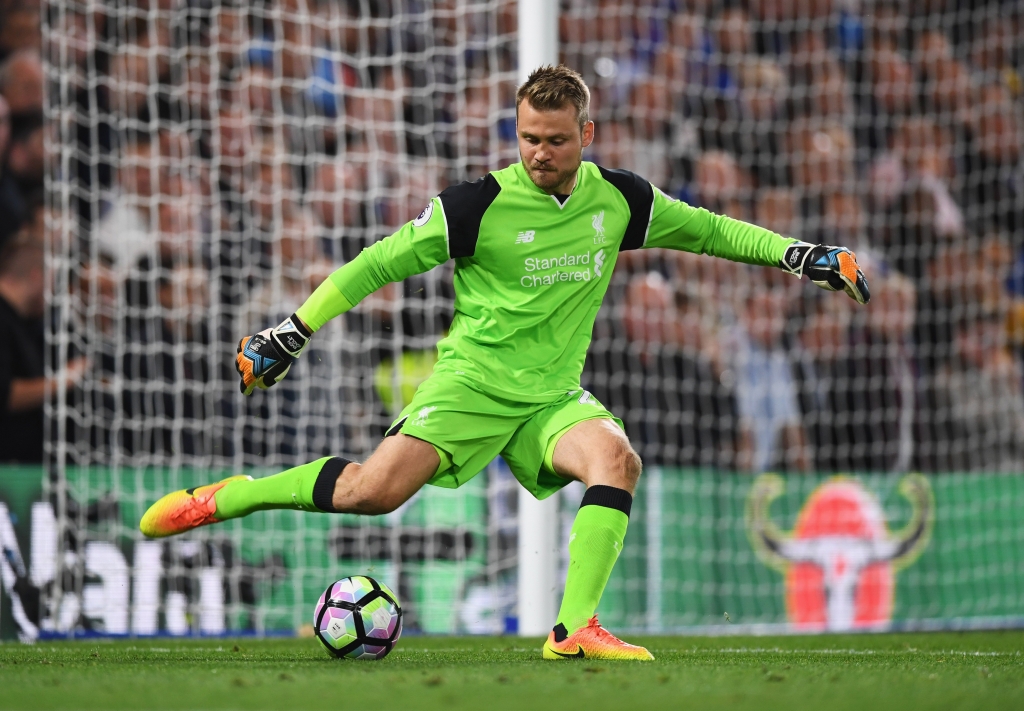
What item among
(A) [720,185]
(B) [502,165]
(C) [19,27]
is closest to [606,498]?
(B) [502,165]

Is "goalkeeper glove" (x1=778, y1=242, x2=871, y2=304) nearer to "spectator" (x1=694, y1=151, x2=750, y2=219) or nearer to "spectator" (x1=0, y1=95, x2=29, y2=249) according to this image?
"spectator" (x1=0, y1=95, x2=29, y2=249)

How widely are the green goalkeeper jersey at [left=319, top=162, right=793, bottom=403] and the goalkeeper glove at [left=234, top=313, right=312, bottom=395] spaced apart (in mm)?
250

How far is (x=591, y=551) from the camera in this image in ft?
14.5

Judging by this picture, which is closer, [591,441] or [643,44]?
[591,441]

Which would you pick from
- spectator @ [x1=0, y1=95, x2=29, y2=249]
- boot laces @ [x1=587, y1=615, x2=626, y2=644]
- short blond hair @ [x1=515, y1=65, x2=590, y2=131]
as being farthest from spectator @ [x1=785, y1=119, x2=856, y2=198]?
boot laces @ [x1=587, y1=615, x2=626, y2=644]

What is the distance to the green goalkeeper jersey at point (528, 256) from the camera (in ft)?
14.9

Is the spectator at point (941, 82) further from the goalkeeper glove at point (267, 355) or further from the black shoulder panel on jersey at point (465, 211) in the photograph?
the goalkeeper glove at point (267, 355)

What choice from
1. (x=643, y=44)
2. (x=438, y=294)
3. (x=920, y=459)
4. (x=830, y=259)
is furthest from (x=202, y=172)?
(x=920, y=459)

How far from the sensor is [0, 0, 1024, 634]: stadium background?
7.10 meters

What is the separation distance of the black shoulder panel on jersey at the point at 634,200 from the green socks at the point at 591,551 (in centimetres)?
95

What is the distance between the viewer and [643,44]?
9484mm

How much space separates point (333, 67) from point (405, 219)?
99cm

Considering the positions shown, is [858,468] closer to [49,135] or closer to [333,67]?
[333,67]

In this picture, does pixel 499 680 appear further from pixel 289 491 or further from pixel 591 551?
pixel 289 491
